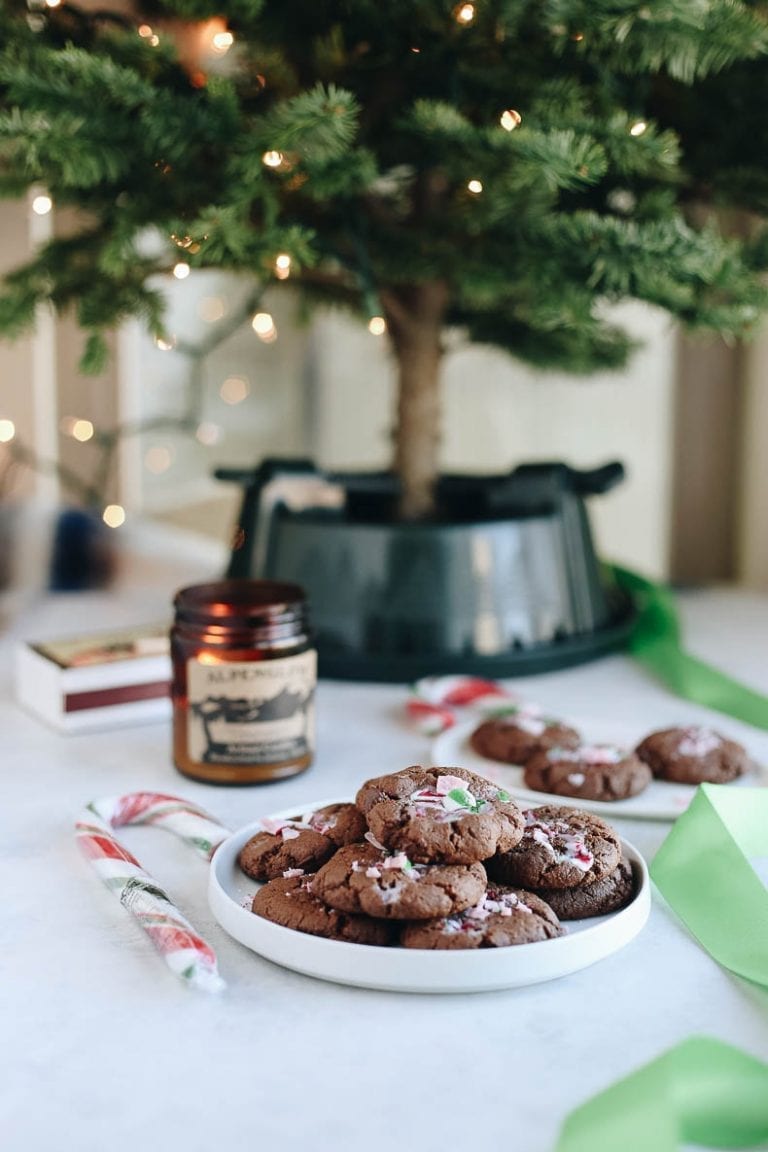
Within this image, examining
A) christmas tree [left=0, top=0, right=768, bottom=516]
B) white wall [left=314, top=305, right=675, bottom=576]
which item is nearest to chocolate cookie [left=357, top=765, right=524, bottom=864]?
christmas tree [left=0, top=0, right=768, bottom=516]

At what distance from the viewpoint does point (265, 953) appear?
57cm

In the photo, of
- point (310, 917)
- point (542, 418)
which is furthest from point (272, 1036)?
point (542, 418)

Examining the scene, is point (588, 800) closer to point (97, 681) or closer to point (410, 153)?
point (97, 681)

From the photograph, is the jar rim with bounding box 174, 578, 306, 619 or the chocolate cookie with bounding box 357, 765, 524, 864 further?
the jar rim with bounding box 174, 578, 306, 619

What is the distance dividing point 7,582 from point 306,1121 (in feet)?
3.84

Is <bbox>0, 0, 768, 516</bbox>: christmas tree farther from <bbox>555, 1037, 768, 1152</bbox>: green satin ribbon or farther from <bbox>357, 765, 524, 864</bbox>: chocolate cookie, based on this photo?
<bbox>555, 1037, 768, 1152</bbox>: green satin ribbon

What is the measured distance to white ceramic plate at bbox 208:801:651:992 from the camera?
1.76 feet

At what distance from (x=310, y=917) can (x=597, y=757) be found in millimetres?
288

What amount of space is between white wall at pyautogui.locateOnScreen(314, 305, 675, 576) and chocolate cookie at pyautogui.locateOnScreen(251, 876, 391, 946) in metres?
1.24

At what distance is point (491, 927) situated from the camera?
551 millimetres

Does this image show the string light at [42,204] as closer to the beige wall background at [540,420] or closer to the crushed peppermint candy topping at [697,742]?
the beige wall background at [540,420]

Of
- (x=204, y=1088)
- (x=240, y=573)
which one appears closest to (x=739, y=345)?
(x=240, y=573)

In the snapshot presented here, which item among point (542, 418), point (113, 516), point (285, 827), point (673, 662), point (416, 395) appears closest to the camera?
point (285, 827)

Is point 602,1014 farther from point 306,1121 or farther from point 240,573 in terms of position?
point 240,573
